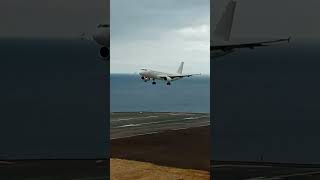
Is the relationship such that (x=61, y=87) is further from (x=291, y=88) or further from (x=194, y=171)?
(x=291, y=88)

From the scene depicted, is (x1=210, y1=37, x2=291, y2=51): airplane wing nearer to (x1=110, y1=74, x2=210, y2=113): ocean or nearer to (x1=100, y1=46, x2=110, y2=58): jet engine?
(x1=110, y1=74, x2=210, y2=113): ocean

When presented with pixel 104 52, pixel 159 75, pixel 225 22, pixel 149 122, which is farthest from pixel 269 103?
pixel 149 122

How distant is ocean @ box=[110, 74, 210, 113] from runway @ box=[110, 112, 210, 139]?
5.6 inches

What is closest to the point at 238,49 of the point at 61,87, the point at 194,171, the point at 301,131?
the point at 301,131

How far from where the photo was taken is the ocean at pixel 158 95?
515cm

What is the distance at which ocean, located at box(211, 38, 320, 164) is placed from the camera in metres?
5.02

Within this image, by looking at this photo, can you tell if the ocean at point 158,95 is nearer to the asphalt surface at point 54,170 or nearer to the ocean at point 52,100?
the ocean at point 52,100

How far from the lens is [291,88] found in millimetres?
5031

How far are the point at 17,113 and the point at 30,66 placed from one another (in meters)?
0.50

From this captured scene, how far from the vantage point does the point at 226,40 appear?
200 inches

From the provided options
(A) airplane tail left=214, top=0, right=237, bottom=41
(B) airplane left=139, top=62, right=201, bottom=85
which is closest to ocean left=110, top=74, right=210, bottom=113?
(B) airplane left=139, top=62, right=201, bottom=85

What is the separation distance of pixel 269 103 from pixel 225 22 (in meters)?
Result: 0.92

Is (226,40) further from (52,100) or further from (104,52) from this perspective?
A: (52,100)

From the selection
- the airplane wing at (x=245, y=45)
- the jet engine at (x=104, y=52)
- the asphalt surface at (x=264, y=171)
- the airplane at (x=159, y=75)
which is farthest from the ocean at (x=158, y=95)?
the asphalt surface at (x=264, y=171)
